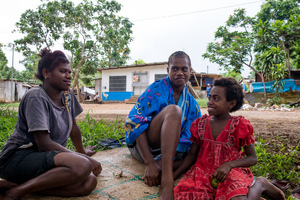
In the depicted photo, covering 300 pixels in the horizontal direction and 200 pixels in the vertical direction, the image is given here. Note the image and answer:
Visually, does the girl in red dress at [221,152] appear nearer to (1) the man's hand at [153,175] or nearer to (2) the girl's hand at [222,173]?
(2) the girl's hand at [222,173]

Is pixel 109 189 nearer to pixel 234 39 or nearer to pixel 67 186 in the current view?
pixel 67 186

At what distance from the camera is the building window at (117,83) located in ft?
57.1

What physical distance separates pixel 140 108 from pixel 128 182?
641 millimetres

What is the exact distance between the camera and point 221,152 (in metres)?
1.61

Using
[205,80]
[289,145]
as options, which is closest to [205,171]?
[289,145]

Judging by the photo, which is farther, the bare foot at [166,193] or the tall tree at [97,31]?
the tall tree at [97,31]

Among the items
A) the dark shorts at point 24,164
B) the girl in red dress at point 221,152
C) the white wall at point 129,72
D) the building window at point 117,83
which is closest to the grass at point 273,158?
the girl in red dress at point 221,152

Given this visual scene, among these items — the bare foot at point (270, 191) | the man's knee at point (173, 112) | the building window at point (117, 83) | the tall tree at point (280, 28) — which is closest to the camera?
the bare foot at point (270, 191)

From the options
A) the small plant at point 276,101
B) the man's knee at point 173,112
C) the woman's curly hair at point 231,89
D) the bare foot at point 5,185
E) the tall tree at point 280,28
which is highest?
the tall tree at point 280,28

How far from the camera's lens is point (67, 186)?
4.89 feet

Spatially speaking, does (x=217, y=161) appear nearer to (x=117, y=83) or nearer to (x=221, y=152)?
(x=221, y=152)

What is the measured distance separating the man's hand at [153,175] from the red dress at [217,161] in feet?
0.71

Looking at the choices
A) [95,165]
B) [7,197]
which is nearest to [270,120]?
[95,165]

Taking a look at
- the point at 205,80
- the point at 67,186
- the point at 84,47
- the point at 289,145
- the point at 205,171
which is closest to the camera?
the point at 67,186
